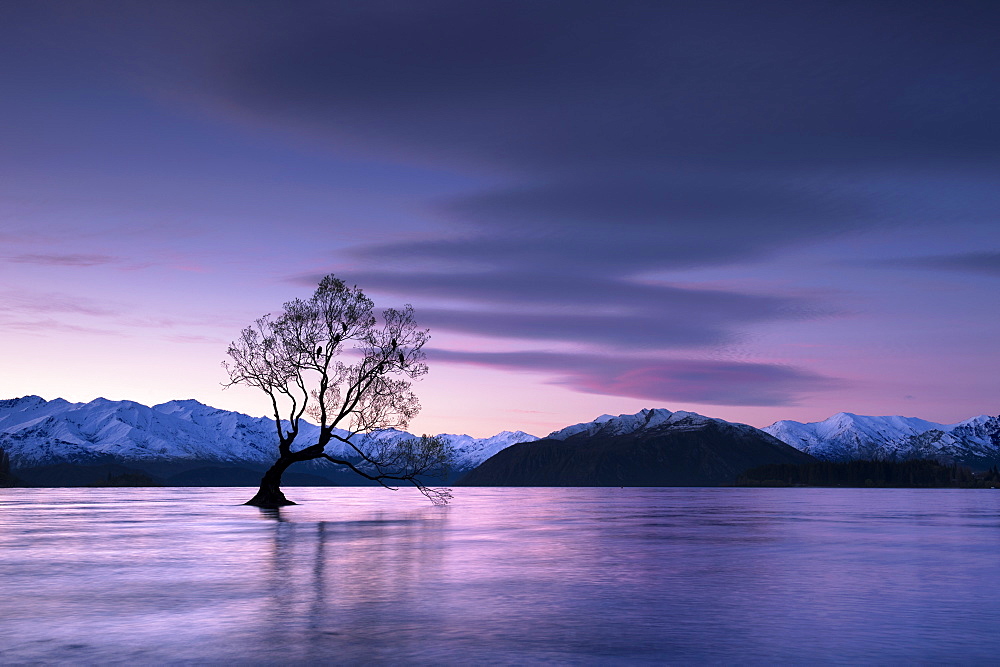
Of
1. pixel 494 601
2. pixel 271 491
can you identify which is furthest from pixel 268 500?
pixel 494 601

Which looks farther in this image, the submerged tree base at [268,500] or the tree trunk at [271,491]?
the submerged tree base at [268,500]

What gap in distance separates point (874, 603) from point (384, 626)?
39.2 ft

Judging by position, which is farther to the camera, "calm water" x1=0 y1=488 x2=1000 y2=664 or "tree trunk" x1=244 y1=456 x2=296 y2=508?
"tree trunk" x1=244 y1=456 x2=296 y2=508

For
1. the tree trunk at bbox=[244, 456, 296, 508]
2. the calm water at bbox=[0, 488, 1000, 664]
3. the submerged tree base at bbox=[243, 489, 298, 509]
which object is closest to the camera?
the calm water at bbox=[0, 488, 1000, 664]

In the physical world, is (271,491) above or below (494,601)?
above

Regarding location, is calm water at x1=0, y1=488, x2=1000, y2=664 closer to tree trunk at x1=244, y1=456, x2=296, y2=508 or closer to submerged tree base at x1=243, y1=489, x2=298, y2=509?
tree trunk at x1=244, y1=456, x2=296, y2=508

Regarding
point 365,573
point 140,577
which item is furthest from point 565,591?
point 140,577

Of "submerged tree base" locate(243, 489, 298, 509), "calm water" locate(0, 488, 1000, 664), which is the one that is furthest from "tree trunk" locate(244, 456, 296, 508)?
"calm water" locate(0, 488, 1000, 664)

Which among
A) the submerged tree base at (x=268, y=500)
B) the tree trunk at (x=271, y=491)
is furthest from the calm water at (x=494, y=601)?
the submerged tree base at (x=268, y=500)

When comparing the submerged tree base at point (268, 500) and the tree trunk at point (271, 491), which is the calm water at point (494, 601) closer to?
the tree trunk at point (271, 491)

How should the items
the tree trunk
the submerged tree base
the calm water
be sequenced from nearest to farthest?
the calm water, the tree trunk, the submerged tree base

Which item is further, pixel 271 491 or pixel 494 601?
pixel 271 491

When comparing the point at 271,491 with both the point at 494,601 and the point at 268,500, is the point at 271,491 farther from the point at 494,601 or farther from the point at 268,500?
the point at 494,601

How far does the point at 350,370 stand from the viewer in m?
78.1
